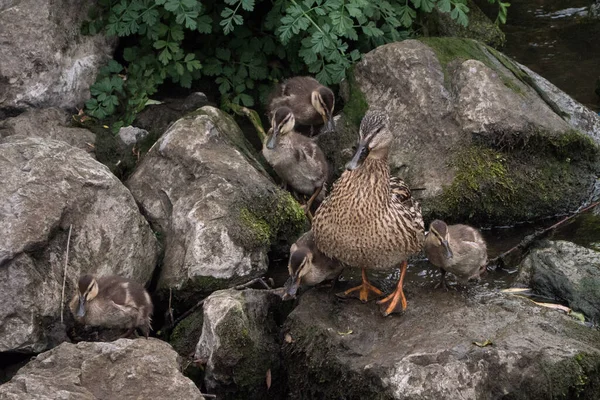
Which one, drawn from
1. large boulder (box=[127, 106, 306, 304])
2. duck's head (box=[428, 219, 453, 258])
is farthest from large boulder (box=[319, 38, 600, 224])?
duck's head (box=[428, 219, 453, 258])

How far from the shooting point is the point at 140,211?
7281 millimetres

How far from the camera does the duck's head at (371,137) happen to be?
570cm

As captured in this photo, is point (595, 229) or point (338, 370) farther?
point (595, 229)

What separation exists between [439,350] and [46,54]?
479cm

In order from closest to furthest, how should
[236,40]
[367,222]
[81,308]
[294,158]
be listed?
[367,222] → [81,308] → [294,158] → [236,40]

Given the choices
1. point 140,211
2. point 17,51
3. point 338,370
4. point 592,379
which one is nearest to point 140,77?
point 17,51

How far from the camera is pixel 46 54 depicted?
8359 mm

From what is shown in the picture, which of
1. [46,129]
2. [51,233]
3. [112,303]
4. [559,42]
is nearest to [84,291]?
[112,303]

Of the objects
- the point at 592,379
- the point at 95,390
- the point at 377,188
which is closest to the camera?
the point at 95,390

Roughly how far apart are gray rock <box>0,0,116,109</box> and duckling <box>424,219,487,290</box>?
12.6ft

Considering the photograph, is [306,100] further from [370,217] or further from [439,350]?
[439,350]

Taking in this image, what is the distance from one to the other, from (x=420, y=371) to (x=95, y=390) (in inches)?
69.0

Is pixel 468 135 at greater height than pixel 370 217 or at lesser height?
lesser

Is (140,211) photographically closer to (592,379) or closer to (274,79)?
(274,79)
